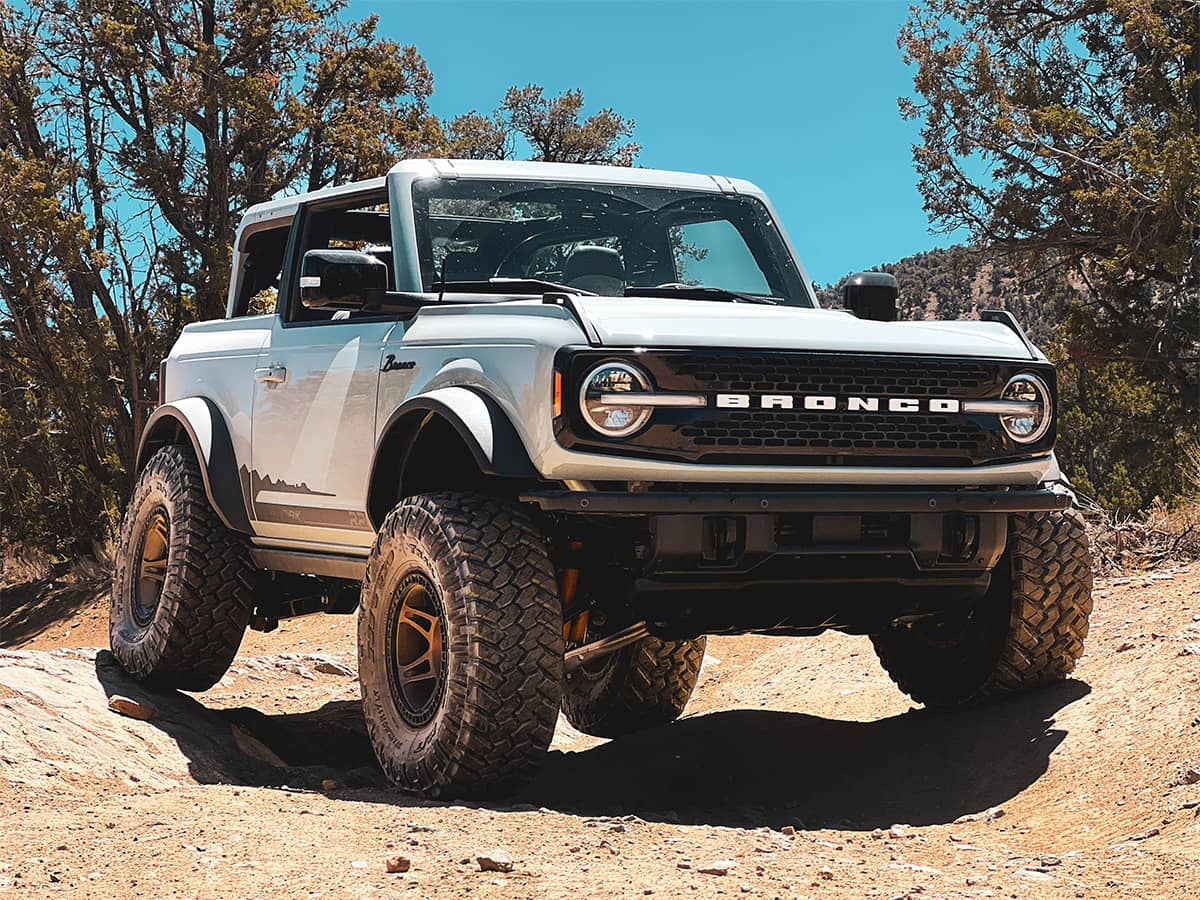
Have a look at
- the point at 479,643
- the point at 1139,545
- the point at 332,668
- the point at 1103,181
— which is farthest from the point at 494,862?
the point at 1103,181

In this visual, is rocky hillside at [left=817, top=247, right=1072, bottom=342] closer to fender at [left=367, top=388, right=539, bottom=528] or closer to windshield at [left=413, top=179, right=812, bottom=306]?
windshield at [left=413, top=179, right=812, bottom=306]

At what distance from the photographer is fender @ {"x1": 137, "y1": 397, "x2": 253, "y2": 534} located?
735 centimetres

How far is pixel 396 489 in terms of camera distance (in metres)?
6.13

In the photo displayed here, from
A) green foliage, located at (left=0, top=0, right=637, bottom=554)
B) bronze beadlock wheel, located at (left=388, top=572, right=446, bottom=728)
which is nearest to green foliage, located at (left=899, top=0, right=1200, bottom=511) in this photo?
green foliage, located at (left=0, top=0, right=637, bottom=554)

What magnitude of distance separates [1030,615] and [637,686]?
274cm

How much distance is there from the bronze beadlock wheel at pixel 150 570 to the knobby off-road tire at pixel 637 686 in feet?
7.33

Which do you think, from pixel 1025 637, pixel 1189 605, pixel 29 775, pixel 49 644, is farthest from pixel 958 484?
pixel 49 644

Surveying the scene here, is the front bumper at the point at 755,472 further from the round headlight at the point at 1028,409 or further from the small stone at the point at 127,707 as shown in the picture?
the small stone at the point at 127,707

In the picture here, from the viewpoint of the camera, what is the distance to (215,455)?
748cm

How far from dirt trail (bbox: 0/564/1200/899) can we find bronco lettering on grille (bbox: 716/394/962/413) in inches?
55.5

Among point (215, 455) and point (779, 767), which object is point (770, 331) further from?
point (215, 455)

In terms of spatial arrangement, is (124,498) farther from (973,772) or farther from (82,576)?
(973,772)

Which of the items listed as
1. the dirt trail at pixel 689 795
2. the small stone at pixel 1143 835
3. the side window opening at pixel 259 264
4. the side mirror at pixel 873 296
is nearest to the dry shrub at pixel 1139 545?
the dirt trail at pixel 689 795

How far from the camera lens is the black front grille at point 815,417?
5.06 m
